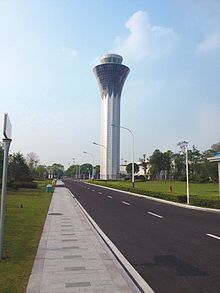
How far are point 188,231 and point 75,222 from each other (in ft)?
15.0

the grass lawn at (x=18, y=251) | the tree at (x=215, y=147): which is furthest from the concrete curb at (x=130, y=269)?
the tree at (x=215, y=147)

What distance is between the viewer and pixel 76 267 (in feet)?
20.7

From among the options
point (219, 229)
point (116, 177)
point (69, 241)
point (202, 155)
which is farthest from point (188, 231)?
point (116, 177)

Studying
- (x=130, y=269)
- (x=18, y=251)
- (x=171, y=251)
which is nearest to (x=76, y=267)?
(x=130, y=269)

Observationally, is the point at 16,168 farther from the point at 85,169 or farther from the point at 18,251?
the point at 85,169

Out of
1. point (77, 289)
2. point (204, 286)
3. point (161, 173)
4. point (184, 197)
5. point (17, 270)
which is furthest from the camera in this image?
point (161, 173)

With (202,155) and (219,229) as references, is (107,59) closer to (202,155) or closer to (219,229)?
(202,155)

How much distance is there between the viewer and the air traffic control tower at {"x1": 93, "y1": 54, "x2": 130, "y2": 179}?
12125 centimetres

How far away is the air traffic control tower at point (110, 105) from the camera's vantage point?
398 ft

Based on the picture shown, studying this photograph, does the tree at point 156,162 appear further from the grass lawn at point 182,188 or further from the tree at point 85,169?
the tree at point 85,169

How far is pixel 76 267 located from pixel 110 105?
119 m

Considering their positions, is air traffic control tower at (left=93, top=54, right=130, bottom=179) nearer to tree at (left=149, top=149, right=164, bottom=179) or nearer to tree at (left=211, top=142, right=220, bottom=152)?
tree at (left=149, top=149, right=164, bottom=179)

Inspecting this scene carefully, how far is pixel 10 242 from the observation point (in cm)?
859

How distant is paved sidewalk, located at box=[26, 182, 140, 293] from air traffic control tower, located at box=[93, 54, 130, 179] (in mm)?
109201
